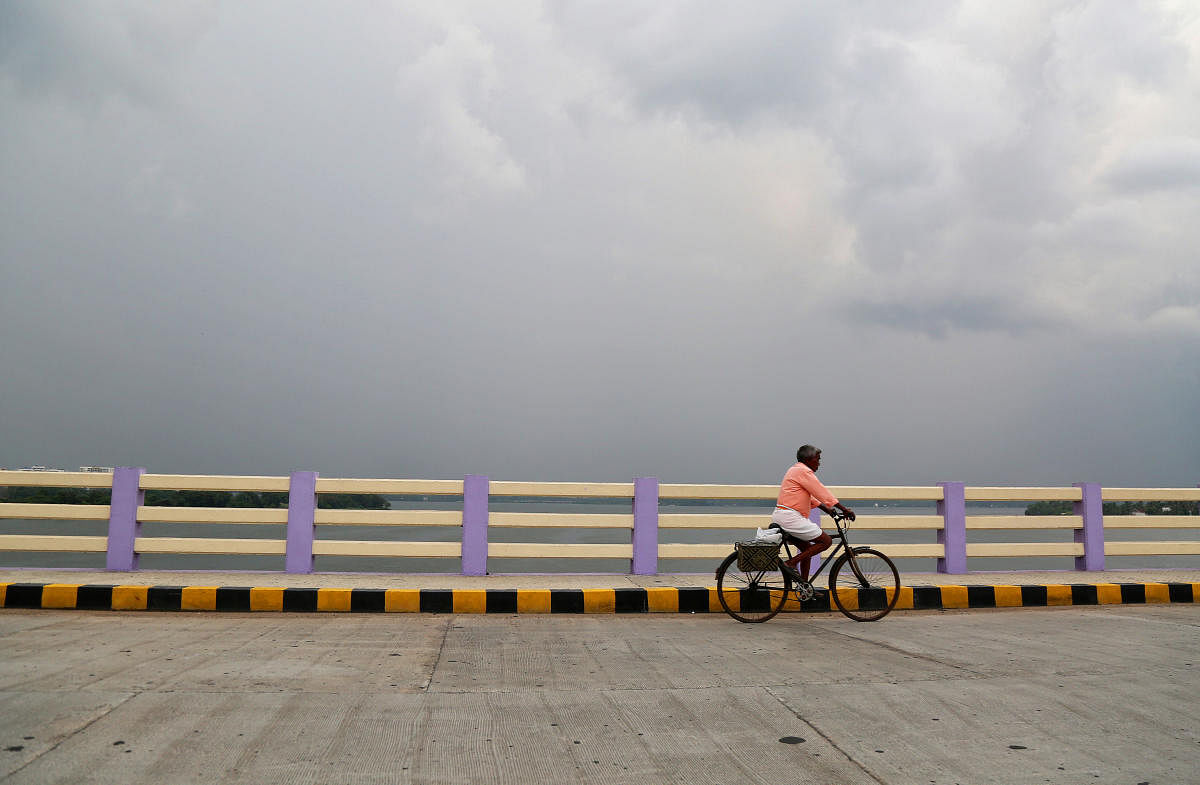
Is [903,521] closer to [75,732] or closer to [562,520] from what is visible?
[562,520]

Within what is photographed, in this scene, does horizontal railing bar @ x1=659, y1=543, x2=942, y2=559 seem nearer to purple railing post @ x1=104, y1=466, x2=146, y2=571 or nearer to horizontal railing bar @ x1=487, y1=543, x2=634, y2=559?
horizontal railing bar @ x1=487, y1=543, x2=634, y2=559

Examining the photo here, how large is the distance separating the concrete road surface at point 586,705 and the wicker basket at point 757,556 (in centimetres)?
70

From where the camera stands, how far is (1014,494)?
1121cm

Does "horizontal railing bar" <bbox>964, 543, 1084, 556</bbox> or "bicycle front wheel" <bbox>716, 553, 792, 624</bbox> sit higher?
"horizontal railing bar" <bbox>964, 543, 1084, 556</bbox>

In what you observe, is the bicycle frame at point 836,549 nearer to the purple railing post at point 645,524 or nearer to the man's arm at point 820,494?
the man's arm at point 820,494

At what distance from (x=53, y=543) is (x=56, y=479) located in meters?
0.83

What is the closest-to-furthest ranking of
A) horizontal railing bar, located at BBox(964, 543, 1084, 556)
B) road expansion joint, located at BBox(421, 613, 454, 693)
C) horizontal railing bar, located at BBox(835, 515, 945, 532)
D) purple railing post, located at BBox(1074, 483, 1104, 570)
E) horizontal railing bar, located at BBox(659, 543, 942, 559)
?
road expansion joint, located at BBox(421, 613, 454, 693) < horizontal railing bar, located at BBox(659, 543, 942, 559) < horizontal railing bar, located at BBox(835, 515, 945, 532) < horizontal railing bar, located at BBox(964, 543, 1084, 556) < purple railing post, located at BBox(1074, 483, 1104, 570)

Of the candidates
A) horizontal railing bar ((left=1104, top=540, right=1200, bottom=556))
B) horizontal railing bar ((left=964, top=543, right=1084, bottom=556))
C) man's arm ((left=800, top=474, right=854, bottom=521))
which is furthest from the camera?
horizontal railing bar ((left=1104, top=540, right=1200, bottom=556))

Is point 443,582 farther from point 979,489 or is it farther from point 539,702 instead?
point 979,489

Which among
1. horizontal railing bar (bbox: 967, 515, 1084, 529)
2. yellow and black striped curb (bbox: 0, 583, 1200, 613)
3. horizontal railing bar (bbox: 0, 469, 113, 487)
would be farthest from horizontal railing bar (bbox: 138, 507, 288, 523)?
horizontal railing bar (bbox: 967, 515, 1084, 529)

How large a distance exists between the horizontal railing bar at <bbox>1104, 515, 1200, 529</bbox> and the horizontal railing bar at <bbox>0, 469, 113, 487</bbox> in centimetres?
1257

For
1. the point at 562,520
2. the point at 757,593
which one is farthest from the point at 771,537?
the point at 562,520

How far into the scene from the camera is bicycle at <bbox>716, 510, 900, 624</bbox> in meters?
8.16

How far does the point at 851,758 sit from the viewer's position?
3.95m
